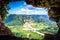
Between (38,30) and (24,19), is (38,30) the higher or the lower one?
the lower one

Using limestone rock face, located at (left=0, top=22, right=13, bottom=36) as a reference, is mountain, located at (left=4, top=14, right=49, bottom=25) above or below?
above

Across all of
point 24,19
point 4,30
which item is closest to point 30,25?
point 24,19

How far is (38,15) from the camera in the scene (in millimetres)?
4059

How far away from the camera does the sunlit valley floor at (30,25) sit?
404cm

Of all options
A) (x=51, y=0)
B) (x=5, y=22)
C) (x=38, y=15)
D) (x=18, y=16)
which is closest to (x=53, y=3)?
(x=51, y=0)

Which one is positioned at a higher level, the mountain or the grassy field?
the mountain

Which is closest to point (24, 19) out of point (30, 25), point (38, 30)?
point (30, 25)

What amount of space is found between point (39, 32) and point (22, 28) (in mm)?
305

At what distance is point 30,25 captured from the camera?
4047 mm

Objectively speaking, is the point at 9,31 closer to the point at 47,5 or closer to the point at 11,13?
the point at 11,13

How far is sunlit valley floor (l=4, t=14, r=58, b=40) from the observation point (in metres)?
4.04

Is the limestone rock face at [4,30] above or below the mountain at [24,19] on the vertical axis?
below

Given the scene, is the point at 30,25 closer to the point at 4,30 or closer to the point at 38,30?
the point at 38,30

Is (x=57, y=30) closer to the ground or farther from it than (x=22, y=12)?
closer to the ground
